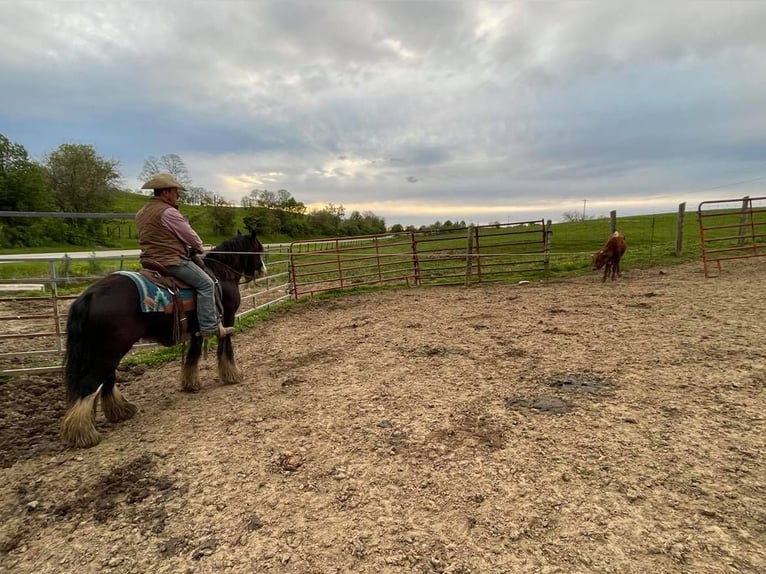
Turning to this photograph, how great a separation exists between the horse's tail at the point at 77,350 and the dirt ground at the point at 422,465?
499 millimetres

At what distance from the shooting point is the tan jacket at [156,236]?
3.55 meters

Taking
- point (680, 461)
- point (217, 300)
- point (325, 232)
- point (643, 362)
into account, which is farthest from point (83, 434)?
point (325, 232)

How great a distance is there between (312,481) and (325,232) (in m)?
58.3

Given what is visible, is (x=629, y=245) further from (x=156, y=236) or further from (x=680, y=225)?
(x=156, y=236)

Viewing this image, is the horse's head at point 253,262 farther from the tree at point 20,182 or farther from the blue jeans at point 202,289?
the tree at point 20,182

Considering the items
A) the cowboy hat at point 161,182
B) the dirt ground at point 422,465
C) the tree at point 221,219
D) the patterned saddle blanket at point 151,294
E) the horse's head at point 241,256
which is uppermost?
the tree at point 221,219

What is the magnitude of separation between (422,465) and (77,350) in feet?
9.34

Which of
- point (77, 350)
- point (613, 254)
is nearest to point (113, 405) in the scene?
point (77, 350)

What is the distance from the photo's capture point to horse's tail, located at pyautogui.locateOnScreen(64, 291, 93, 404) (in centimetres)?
302

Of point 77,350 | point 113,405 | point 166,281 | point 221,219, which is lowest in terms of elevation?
point 113,405

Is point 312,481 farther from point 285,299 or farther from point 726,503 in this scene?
point 285,299

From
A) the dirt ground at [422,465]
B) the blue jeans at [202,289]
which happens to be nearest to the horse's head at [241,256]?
the blue jeans at [202,289]

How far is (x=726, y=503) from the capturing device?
2.09m

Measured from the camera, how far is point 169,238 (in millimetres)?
3625
